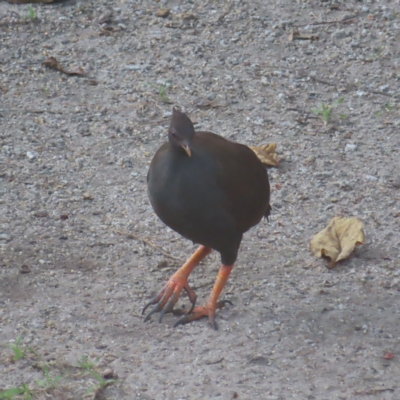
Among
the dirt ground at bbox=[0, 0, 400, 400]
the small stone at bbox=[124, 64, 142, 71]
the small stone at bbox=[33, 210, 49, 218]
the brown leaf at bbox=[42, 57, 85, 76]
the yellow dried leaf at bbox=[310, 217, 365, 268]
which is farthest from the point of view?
the small stone at bbox=[124, 64, 142, 71]

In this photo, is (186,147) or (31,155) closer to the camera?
(186,147)

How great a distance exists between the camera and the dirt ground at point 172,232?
14.1 feet

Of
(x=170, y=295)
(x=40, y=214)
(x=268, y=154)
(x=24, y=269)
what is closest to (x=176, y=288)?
(x=170, y=295)

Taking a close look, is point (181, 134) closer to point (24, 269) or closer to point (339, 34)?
point (24, 269)

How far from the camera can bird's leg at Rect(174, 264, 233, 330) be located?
481cm

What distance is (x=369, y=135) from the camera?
694 cm

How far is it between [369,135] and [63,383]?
13.2 feet

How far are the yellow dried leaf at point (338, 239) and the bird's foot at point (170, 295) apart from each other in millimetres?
1033

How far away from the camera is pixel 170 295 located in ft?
16.3

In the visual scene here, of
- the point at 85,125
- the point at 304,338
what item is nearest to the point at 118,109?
the point at 85,125

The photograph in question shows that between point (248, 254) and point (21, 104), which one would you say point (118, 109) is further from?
point (248, 254)

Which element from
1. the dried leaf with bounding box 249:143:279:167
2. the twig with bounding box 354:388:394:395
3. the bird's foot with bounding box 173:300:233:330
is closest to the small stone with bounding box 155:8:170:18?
the dried leaf with bounding box 249:143:279:167

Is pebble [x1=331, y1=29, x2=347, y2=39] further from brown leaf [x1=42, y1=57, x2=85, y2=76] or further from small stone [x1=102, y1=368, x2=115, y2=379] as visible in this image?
small stone [x1=102, y1=368, x2=115, y2=379]

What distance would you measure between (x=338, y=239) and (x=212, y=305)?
1.24 metres
